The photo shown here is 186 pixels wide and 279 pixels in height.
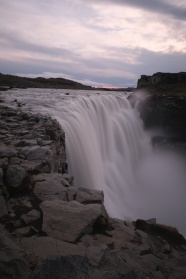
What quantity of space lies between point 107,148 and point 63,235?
14657 mm

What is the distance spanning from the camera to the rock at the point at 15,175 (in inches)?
253

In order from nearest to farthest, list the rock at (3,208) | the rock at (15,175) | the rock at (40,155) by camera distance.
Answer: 1. the rock at (3,208)
2. the rock at (15,175)
3. the rock at (40,155)

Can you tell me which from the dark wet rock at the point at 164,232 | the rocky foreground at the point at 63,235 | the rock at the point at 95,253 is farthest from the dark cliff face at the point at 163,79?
the rock at the point at 95,253

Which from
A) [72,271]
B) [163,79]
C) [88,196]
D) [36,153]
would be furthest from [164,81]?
[72,271]

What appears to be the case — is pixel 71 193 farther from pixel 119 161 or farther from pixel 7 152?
pixel 119 161

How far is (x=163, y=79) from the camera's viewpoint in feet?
138

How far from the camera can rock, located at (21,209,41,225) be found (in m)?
5.50

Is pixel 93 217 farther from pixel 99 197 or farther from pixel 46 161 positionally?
pixel 46 161

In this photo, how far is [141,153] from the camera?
25.3 m

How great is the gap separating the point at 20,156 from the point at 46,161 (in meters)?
0.78

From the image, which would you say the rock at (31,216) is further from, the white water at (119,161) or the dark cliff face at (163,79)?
the dark cliff face at (163,79)

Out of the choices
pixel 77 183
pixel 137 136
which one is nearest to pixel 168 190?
pixel 137 136

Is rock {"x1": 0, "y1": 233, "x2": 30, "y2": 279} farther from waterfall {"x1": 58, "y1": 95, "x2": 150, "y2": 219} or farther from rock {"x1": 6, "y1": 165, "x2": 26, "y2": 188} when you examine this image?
waterfall {"x1": 58, "y1": 95, "x2": 150, "y2": 219}

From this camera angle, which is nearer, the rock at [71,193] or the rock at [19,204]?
the rock at [19,204]
